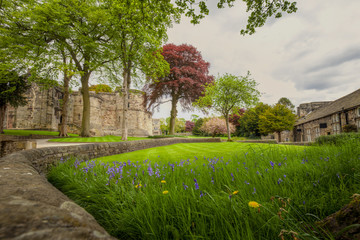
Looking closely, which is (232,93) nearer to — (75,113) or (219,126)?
(219,126)

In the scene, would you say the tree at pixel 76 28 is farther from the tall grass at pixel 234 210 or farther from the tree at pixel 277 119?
the tree at pixel 277 119

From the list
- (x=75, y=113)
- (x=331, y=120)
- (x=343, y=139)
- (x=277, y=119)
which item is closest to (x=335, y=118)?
(x=331, y=120)

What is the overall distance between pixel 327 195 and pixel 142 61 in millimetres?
19533

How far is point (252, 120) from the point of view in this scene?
113 feet

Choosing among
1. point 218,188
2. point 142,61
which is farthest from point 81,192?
point 142,61

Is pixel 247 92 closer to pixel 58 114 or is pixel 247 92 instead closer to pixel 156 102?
pixel 156 102

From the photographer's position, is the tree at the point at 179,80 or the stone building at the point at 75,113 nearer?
the tree at the point at 179,80

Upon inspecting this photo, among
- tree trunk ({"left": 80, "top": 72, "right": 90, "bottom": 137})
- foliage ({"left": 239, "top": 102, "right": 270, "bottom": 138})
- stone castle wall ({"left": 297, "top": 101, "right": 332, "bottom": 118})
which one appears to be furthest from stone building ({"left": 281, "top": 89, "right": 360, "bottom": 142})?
tree trunk ({"left": 80, "top": 72, "right": 90, "bottom": 137})

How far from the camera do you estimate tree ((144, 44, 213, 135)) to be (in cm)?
2784

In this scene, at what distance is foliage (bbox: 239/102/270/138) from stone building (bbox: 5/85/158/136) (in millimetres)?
20106

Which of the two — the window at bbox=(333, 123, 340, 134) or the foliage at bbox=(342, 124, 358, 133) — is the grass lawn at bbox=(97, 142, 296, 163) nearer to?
the foliage at bbox=(342, 124, 358, 133)

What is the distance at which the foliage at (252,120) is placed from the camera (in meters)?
34.0

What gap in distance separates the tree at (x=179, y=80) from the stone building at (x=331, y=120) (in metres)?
17.2

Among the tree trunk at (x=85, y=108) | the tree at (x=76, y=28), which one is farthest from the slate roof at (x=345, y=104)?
the tree trunk at (x=85, y=108)
